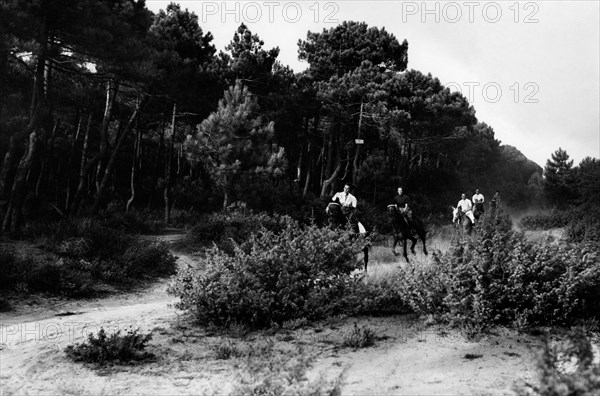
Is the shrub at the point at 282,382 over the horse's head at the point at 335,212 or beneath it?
beneath

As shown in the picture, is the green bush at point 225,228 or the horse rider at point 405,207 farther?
the green bush at point 225,228

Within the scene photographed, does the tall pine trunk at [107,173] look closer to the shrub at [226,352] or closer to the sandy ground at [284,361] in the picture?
the sandy ground at [284,361]

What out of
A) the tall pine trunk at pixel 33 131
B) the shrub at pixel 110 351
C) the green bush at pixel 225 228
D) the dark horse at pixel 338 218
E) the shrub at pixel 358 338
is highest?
the tall pine trunk at pixel 33 131

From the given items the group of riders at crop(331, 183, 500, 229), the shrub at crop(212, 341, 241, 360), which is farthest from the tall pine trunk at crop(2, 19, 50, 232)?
the shrub at crop(212, 341, 241, 360)

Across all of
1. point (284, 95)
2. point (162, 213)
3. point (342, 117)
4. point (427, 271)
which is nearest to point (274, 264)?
point (427, 271)

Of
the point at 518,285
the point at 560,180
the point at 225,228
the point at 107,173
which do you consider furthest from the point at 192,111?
the point at 560,180

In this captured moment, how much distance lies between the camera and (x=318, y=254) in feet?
27.4

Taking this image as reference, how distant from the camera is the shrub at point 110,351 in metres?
6.40

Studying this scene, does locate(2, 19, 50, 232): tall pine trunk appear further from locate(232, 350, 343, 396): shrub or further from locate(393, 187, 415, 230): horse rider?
locate(232, 350, 343, 396): shrub

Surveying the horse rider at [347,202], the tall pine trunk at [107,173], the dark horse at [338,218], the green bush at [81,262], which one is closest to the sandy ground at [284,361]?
the green bush at [81,262]

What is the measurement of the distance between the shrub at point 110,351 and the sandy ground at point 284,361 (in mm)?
146

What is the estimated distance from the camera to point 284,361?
5.10 m

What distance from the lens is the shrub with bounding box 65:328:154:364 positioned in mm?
6402

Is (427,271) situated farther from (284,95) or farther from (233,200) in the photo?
(284,95)
